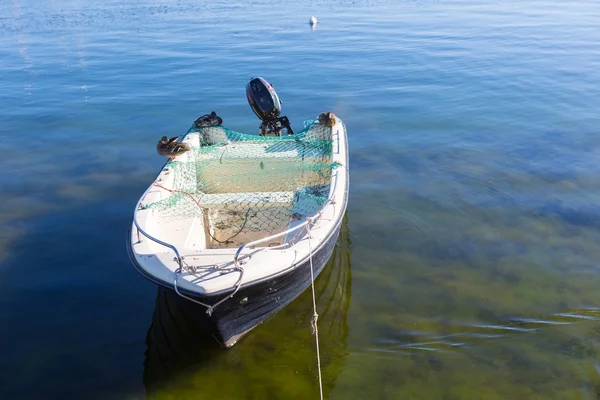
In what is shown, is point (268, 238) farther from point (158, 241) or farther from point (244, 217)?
point (244, 217)

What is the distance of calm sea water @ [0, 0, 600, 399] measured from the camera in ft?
19.2

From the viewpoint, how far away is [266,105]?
986 centimetres

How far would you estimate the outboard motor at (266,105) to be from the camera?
983cm

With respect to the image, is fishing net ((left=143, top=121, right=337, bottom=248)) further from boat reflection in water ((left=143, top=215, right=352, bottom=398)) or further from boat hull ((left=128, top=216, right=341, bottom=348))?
boat reflection in water ((left=143, top=215, right=352, bottom=398))

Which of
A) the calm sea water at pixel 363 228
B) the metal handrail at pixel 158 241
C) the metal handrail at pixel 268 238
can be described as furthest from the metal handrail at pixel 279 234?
the calm sea water at pixel 363 228

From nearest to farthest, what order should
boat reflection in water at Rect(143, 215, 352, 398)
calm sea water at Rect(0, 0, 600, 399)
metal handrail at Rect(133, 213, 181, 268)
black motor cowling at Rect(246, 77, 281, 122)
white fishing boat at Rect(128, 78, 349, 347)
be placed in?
metal handrail at Rect(133, 213, 181, 268) < white fishing boat at Rect(128, 78, 349, 347) < boat reflection in water at Rect(143, 215, 352, 398) < calm sea water at Rect(0, 0, 600, 399) < black motor cowling at Rect(246, 77, 281, 122)

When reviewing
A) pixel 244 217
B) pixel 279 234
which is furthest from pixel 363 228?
pixel 279 234

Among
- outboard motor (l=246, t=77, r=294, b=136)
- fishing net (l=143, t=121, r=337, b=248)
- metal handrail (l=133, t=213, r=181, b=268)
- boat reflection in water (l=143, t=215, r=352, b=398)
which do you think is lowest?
boat reflection in water (l=143, t=215, r=352, b=398)

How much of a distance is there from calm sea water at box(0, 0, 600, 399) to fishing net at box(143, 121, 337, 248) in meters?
1.06

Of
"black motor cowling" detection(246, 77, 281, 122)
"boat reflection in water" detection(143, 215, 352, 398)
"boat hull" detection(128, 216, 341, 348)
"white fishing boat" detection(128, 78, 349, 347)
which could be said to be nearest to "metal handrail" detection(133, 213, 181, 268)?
"white fishing boat" detection(128, 78, 349, 347)

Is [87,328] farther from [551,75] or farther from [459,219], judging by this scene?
[551,75]

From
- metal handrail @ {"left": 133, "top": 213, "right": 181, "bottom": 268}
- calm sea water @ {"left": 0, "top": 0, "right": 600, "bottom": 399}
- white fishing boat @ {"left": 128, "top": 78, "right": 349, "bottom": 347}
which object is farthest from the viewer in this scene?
calm sea water @ {"left": 0, "top": 0, "right": 600, "bottom": 399}

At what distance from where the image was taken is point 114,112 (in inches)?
563

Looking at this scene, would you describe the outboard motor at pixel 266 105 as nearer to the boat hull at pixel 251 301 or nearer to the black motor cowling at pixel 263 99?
the black motor cowling at pixel 263 99
